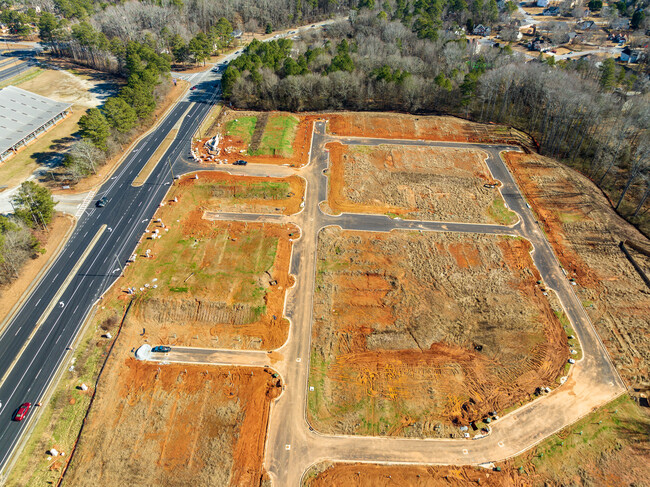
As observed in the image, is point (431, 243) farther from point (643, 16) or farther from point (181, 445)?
point (643, 16)

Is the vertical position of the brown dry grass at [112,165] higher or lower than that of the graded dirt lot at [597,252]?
higher

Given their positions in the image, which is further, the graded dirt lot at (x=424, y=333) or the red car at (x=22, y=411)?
the graded dirt lot at (x=424, y=333)

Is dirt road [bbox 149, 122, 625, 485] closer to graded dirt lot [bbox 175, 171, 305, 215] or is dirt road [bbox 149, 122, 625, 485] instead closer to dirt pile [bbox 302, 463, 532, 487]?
dirt pile [bbox 302, 463, 532, 487]

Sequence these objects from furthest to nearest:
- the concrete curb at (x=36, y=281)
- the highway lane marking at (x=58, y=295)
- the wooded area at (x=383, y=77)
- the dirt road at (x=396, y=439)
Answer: the wooded area at (x=383, y=77)
the concrete curb at (x=36, y=281)
the highway lane marking at (x=58, y=295)
the dirt road at (x=396, y=439)

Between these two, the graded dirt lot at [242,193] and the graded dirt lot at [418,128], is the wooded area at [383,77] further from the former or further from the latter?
the graded dirt lot at [242,193]

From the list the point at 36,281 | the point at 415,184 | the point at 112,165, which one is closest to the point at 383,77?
the point at 415,184

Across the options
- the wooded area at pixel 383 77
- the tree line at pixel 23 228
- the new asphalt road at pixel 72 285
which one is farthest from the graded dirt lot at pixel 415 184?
the tree line at pixel 23 228

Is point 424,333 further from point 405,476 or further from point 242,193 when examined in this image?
point 242,193

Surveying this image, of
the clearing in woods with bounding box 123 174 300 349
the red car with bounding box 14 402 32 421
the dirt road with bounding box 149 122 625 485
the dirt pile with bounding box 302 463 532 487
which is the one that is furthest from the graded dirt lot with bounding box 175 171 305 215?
the dirt pile with bounding box 302 463 532 487

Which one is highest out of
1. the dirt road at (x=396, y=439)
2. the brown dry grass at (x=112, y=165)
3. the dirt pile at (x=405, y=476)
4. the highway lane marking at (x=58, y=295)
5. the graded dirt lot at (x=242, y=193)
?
the brown dry grass at (x=112, y=165)
